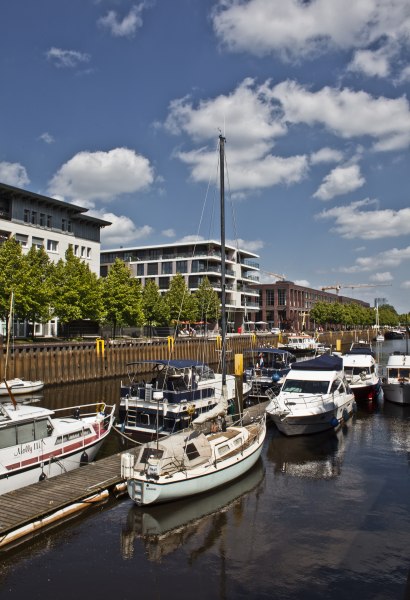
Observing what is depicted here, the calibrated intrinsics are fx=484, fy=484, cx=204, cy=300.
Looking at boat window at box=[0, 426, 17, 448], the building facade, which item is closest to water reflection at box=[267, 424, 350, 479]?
boat window at box=[0, 426, 17, 448]

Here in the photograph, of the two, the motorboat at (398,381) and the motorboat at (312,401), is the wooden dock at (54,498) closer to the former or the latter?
the motorboat at (312,401)

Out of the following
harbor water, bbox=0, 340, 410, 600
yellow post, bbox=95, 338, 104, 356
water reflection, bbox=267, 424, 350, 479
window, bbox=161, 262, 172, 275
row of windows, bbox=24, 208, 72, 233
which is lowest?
harbor water, bbox=0, 340, 410, 600

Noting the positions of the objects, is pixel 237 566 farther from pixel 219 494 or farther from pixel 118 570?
pixel 219 494

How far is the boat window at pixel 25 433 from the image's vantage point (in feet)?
62.1

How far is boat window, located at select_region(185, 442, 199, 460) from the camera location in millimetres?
19109

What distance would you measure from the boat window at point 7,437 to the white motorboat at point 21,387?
2319 centimetres

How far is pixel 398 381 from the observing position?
38.0 meters

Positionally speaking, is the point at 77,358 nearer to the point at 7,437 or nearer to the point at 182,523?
the point at 7,437

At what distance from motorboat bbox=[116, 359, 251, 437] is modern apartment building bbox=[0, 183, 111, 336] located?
46055mm

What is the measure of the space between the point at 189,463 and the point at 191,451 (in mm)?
525

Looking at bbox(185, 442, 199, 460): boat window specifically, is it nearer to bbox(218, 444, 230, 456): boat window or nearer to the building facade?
bbox(218, 444, 230, 456): boat window

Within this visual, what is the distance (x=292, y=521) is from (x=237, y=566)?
150 inches

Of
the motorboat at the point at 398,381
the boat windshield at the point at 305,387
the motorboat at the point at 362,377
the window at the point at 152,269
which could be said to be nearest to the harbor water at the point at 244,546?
the boat windshield at the point at 305,387

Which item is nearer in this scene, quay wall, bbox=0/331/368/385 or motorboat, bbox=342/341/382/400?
motorboat, bbox=342/341/382/400
